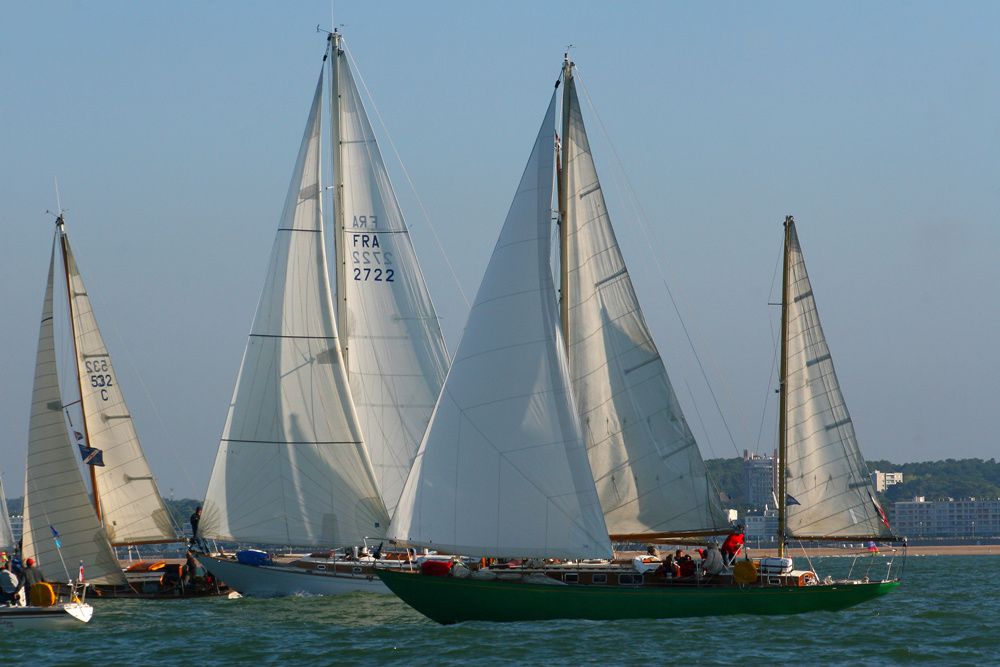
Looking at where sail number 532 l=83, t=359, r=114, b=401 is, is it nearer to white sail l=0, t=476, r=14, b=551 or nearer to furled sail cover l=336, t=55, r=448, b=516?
furled sail cover l=336, t=55, r=448, b=516

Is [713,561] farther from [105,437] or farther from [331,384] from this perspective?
[105,437]

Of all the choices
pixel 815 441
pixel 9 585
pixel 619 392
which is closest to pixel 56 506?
pixel 9 585

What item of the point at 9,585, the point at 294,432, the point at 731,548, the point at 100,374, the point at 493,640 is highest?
the point at 100,374

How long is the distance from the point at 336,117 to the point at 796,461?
47.2 feet

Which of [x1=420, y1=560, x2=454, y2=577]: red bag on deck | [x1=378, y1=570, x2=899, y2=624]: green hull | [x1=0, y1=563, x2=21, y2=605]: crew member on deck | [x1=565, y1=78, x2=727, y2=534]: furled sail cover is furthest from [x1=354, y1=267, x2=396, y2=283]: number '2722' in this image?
[x1=0, y1=563, x2=21, y2=605]: crew member on deck

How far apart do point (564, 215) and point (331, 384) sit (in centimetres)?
806

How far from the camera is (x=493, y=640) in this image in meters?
30.1

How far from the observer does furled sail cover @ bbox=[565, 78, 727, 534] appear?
34.1 metres

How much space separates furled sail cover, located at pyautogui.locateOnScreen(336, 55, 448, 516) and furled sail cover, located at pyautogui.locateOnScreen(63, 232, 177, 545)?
24.3ft

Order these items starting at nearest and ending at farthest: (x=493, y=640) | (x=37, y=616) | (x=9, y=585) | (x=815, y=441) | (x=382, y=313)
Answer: (x=493, y=640), (x=37, y=616), (x=9, y=585), (x=815, y=441), (x=382, y=313)

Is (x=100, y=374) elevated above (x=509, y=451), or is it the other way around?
(x=100, y=374)

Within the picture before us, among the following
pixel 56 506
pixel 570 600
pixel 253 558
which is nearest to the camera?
pixel 570 600

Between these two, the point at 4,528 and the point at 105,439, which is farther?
the point at 4,528

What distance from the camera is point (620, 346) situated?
34.5m
